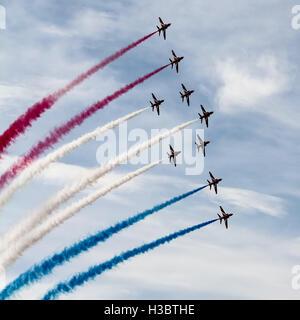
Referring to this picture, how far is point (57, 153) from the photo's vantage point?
359ft

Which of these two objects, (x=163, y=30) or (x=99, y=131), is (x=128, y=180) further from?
(x=163, y=30)

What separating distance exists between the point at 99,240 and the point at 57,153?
17607mm

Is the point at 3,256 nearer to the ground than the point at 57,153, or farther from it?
nearer to the ground
